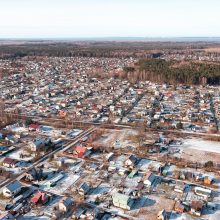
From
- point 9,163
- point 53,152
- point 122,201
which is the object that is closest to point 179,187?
point 122,201

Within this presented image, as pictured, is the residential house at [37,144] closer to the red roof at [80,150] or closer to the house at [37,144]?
the house at [37,144]

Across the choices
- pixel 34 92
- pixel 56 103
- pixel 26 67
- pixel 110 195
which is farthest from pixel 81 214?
pixel 26 67

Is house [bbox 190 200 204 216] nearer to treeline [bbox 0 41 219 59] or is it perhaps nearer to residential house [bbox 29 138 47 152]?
residential house [bbox 29 138 47 152]

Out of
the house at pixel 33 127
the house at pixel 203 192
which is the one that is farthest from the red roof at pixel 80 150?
the house at pixel 203 192

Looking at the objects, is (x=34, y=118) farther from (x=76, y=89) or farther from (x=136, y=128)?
(x=76, y=89)

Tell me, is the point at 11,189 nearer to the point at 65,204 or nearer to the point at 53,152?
the point at 65,204

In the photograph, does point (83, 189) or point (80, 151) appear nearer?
point (83, 189)
